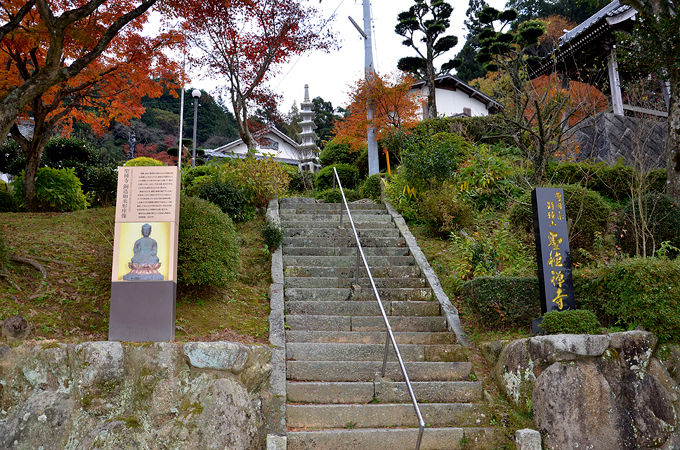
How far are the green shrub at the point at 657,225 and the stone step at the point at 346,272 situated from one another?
3.32m

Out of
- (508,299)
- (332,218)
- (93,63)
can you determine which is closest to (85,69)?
(93,63)

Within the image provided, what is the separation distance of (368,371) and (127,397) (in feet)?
8.14

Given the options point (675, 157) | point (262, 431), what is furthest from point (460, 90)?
point (262, 431)

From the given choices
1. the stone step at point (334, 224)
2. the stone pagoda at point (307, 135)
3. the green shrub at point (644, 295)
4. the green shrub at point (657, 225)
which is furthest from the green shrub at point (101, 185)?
the stone pagoda at point (307, 135)

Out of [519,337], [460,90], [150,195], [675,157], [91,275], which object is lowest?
[519,337]

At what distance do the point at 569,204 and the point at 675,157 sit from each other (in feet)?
7.76

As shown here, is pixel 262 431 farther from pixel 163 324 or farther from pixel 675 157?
pixel 675 157

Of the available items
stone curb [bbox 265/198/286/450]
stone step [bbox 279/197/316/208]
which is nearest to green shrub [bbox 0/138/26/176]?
stone step [bbox 279/197/316/208]

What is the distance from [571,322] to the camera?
5121mm

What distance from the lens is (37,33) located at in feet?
25.1

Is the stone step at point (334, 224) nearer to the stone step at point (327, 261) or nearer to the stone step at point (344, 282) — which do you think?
the stone step at point (327, 261)

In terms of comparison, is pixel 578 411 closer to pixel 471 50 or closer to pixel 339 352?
pixel 339 352

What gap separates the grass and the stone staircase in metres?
0.54

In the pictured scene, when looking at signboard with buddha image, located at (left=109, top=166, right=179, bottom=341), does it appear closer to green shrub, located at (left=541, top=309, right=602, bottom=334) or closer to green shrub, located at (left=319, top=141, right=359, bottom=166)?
green shrub, located at (left=541, top=309, right=602, bottom=334)
